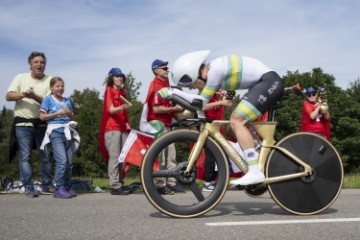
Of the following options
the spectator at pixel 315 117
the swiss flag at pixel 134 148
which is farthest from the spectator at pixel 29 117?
the spectator at pixel 315 117

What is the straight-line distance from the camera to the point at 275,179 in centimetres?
446

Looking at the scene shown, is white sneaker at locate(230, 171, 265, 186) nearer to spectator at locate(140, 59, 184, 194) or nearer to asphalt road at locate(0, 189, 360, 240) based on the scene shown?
asphalt road at locate(0, 189, 360, 240)

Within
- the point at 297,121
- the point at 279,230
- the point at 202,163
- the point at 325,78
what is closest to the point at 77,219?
the point at 202,163

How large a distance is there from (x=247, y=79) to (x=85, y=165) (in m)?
51.8

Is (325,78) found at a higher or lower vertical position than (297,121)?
higher

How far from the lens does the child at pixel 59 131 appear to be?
21.7ft

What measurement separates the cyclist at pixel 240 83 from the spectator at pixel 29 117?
3222mm

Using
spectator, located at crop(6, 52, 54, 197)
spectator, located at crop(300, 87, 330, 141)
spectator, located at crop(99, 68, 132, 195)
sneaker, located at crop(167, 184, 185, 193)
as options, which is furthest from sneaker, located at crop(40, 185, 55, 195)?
spectator, located at crop(300, 87, 330, 141)

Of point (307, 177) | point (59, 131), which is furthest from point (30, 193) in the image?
point (307, 177)

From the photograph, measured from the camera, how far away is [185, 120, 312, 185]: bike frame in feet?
14.6

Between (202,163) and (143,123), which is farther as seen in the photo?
(143,123)

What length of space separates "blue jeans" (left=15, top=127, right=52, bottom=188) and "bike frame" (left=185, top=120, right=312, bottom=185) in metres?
3.36

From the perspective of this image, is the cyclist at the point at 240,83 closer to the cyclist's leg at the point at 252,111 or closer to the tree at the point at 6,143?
the cyclist's leg at the point at 252,111

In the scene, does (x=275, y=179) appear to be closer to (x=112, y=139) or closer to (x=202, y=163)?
(x=202, y=163)
